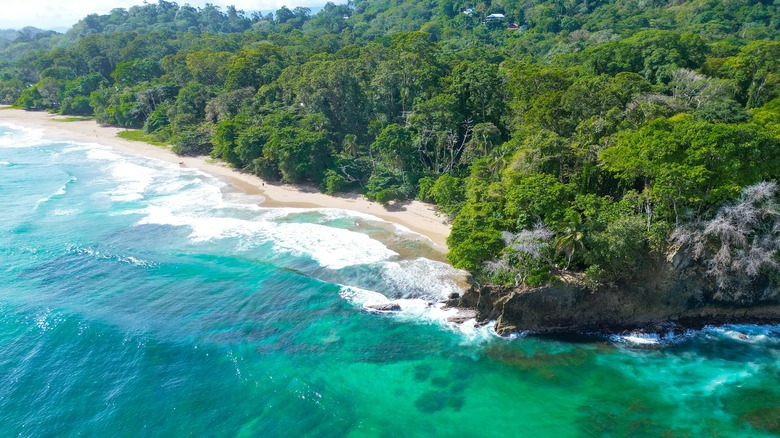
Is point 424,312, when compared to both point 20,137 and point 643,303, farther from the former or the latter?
point 20,137

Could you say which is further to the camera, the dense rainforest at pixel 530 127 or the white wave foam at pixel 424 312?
the white wave foam at pixel 424 312

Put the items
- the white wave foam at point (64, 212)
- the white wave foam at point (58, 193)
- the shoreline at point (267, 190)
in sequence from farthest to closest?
1. the white wave foam at point (58, 193)
2. the white wave foam at point (64, 212)
3. the shoreline at point (267, 190)

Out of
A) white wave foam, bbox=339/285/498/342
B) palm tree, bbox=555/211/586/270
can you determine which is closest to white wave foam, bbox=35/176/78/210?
white wave foam, bbox=339/285/498/342

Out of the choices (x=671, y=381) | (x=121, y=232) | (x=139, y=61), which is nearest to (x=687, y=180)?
(x=671, y=381)

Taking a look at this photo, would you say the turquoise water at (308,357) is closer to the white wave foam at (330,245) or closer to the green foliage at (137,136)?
the white wave foam at (330,245)

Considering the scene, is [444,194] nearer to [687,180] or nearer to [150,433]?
[687,180]

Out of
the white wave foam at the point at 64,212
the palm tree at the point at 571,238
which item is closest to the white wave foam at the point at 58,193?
the white wave foam at the point at 64,212
